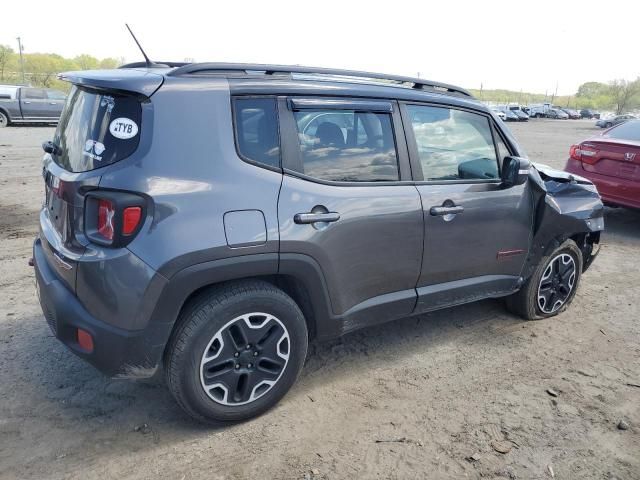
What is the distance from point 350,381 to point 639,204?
17.6 ft

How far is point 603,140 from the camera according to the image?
23.6 feet

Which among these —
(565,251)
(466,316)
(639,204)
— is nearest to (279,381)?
(466,316)

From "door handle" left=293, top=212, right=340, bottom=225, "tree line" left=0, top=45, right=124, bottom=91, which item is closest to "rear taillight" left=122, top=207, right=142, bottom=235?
"door handle" left=293, top=212, right=340, bottom=225

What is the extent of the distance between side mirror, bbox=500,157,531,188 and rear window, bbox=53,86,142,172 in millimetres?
2491

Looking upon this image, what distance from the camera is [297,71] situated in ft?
9.62

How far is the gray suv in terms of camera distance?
7.97 feet

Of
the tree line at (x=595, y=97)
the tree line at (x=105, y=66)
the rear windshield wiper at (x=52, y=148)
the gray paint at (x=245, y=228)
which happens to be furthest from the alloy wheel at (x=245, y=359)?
the tree line at (x=595, y=97)

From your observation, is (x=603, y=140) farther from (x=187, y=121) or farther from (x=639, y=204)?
(x=187, y=121)

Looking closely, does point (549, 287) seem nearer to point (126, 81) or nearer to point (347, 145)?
point (347, 145)

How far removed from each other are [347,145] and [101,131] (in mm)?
1346

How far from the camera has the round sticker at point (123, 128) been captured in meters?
2.45

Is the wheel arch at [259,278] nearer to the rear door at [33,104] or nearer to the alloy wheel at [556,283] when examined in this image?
the alloy wheel at [556,283]

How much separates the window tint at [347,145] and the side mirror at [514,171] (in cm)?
94

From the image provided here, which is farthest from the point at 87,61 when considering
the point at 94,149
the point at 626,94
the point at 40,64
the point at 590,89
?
the point at 590,89
